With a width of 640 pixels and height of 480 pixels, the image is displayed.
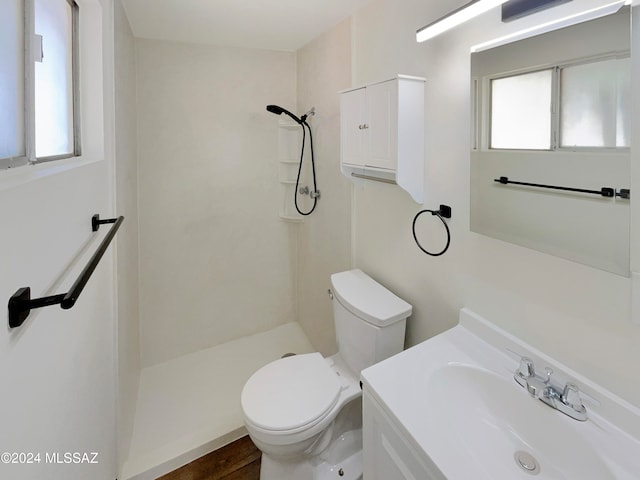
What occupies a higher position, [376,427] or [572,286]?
[572,286]

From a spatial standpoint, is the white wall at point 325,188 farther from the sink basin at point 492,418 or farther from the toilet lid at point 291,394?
the sink basin at point 492,418

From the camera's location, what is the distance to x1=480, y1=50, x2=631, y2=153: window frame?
828mm

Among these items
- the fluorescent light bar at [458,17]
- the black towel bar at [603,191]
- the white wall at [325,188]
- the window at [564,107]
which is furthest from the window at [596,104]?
the white wall at [325,188]

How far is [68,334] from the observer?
87 centimetres

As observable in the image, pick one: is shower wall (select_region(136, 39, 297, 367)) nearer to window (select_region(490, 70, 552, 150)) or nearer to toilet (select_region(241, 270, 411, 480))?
toilet (select_region(241, 270, 411, 480))

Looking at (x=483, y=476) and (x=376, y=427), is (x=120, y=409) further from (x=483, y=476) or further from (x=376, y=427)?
(x=483, y=476)

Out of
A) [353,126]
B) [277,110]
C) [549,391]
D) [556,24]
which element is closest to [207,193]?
[277,110]

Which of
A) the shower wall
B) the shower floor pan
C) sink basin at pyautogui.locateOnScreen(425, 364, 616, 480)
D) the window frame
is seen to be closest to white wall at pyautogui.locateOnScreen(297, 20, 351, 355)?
the shower wall

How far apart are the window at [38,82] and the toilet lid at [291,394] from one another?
1.18m

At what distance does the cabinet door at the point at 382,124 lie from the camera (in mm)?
1330

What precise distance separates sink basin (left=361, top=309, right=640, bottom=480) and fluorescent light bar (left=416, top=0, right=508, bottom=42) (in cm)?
104

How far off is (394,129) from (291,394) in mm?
1232

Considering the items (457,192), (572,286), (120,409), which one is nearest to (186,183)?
(120,409)

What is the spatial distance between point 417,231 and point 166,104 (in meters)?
1.93
